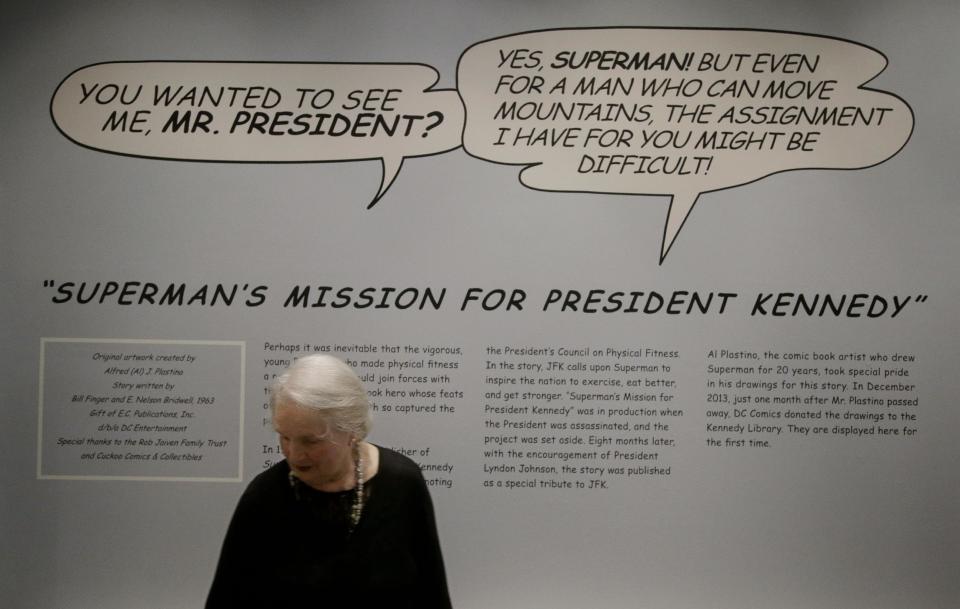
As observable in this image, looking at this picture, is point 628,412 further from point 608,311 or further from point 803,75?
point 803,75

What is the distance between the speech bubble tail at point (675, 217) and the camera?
295 centimetres

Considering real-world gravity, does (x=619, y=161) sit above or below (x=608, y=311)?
above

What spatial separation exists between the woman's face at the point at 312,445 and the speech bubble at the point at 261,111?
3.70 ft

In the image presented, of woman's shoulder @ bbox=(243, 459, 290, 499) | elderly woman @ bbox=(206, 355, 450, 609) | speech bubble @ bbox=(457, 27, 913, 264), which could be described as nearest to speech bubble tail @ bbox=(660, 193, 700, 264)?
speech bubble @ bbox=(457, 27, 913, 264)

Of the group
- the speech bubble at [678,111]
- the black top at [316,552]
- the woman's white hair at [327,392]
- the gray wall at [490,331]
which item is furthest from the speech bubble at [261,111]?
the black top at [316,552]

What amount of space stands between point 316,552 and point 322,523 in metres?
0.07

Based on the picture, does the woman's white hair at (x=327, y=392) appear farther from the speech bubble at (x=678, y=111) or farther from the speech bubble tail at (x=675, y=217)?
the speech bubble tail at (x=675, y=217)

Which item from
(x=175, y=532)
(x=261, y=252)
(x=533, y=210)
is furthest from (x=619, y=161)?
(x=175, y=532)

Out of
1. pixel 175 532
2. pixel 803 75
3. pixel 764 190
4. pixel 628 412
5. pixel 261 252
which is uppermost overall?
pixel 803 75

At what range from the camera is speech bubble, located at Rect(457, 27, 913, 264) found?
295 cm

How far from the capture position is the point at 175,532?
2926mm

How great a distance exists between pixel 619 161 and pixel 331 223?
102 cm

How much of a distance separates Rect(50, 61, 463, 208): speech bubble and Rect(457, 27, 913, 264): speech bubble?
0.67ft

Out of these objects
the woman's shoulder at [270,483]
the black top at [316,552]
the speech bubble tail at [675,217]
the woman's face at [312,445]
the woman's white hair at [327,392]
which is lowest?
the black top at [316,552]
